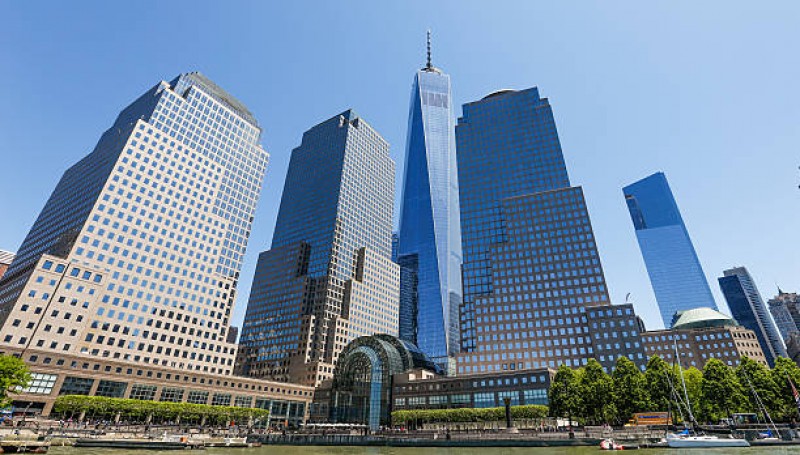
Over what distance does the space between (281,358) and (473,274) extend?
3407 inches

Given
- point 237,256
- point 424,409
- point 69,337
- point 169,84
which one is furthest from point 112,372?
point 169,84

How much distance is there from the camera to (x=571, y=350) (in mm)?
127125

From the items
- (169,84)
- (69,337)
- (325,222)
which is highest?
(169,84)

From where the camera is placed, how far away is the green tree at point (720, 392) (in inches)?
2894

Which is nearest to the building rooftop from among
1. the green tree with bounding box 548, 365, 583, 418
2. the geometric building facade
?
the green tree with bounding box 548, 365, 583, 418

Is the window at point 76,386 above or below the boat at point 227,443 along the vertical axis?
above

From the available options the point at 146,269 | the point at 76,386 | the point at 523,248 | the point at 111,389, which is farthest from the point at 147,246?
the point at 523,248

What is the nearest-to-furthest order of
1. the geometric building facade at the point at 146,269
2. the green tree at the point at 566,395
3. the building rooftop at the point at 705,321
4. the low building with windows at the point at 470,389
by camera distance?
the green tree at the point at 566,395
the geometric building facade at the point at 146,269
the low building with windows at the point at 470,389
the building rooftop at the point at 705,321

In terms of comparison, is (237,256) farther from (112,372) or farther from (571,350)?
(571,350)

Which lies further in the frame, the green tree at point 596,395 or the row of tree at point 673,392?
the green tree at point 596,395

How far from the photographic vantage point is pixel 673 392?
75812mm

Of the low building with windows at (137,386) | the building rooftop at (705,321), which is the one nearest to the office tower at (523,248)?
the building rooftop at (705,321)

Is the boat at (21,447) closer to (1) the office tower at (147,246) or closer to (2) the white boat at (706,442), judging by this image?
(1) the office tower at (147,246)

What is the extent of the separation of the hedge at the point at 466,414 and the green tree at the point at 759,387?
3930 centimetres
